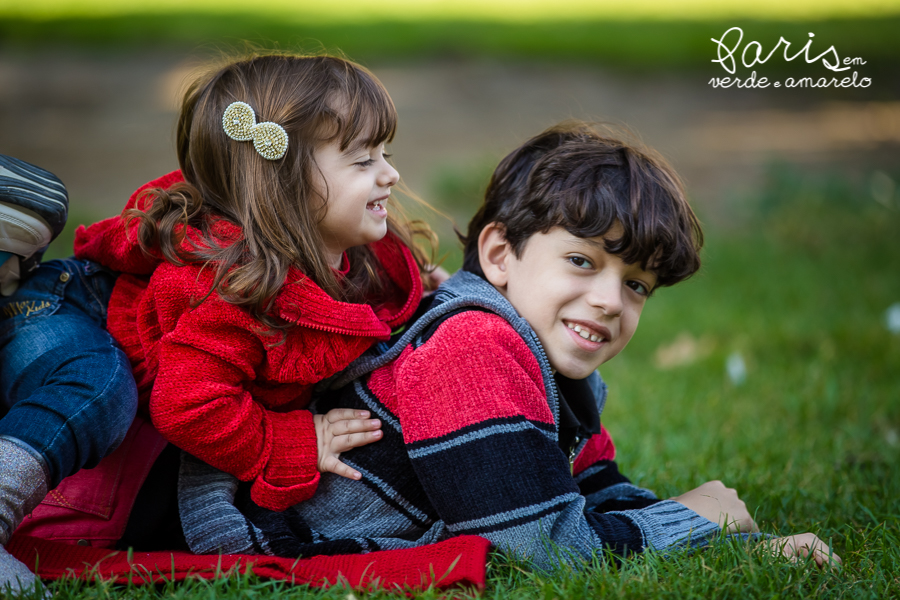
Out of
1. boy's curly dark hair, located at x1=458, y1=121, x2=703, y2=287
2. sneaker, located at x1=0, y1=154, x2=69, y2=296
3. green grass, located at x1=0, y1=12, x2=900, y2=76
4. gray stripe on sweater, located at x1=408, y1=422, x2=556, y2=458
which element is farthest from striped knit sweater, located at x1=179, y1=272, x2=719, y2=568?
green grass, located at x1=0, y1=12, x2=900, y2=76

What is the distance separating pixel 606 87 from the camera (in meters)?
11.0

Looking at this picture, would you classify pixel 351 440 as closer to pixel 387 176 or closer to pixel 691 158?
pixel 387 176

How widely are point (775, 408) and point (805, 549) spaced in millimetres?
1673

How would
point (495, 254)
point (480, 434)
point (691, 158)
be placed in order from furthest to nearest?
point (691, 158), point (495, 254), point (480, 434)

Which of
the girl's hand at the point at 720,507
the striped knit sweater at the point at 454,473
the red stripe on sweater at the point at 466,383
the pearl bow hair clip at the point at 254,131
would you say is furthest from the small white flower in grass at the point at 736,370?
the pearl bow hair clip at the point at 254,131

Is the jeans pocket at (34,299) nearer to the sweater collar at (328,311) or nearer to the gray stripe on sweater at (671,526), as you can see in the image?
the sweater collar at (328,311)

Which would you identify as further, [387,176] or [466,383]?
[387,176]

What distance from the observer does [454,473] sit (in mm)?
1763

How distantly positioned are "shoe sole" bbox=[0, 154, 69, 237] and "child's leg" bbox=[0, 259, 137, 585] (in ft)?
0.53

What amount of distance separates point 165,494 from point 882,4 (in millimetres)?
18446

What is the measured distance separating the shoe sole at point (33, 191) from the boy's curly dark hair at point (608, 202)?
40.0 inches

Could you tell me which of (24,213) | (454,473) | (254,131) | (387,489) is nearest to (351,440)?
(387,489)

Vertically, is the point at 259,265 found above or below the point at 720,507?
above

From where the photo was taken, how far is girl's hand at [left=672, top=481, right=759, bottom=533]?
2.01 m
